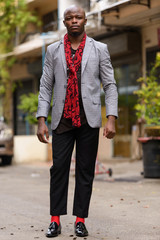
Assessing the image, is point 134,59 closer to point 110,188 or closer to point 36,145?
point 36,145

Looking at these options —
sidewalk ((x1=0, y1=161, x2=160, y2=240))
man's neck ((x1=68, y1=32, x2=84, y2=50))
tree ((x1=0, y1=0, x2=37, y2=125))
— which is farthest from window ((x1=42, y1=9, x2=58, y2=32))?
man's neck ((x1=68, y1=32, x2=84, y2=50))

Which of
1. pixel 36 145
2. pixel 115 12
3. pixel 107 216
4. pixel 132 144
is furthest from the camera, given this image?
pixel 36 145

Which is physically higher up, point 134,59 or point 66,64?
point 134,59

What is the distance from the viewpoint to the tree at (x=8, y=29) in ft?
70.0

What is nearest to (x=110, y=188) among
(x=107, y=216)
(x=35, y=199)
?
(x=35, y=199)

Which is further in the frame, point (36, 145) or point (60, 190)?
point (36, 145)

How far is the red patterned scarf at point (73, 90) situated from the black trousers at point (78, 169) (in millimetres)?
142

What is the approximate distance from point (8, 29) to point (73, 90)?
17516 mm

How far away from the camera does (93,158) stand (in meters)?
4.98

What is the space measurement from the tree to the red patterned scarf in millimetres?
16614

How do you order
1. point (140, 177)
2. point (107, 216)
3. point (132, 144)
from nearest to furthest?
point (107, 216)
point (140, 177)
point (132, 144)

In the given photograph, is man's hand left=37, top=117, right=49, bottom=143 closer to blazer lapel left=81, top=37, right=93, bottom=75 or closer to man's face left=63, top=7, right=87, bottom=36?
blazer lapel left=81, top=37, right=93, bottom=75

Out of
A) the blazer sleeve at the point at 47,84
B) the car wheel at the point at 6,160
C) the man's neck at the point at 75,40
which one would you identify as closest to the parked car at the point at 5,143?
the car wheel at the point at 6,160

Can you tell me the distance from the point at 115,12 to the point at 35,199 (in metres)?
8.77
